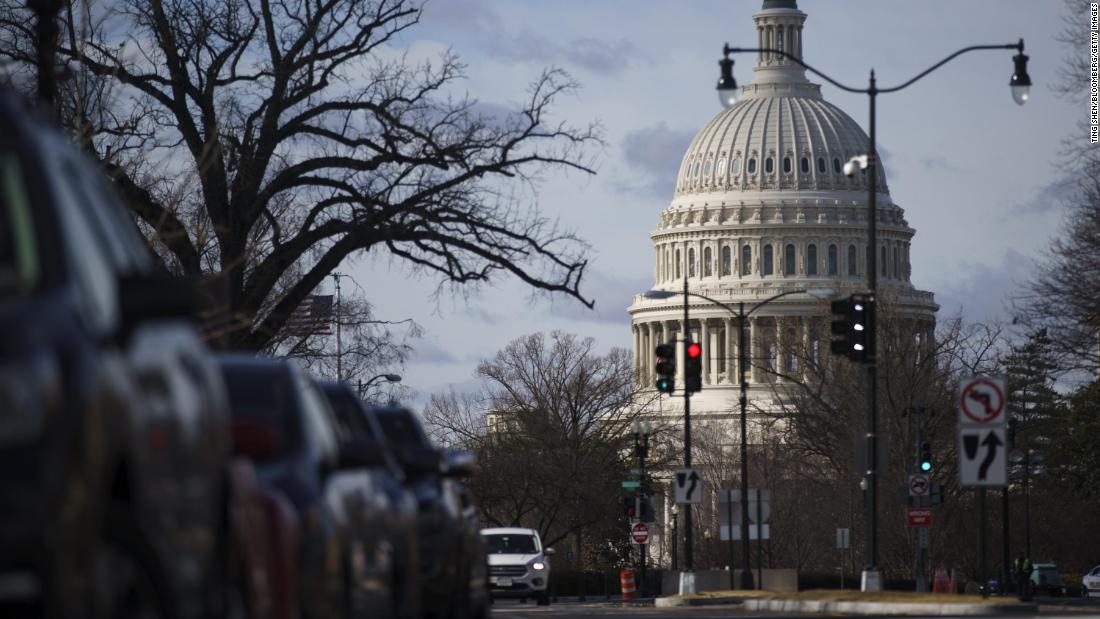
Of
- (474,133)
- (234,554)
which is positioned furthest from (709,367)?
(234,554)

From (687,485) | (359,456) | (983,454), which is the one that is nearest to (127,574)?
(359,456)

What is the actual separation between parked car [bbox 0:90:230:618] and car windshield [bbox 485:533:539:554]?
38.2 meters

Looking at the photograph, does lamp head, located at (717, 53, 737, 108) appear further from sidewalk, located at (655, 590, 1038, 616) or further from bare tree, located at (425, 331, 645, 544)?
bare tree, located at (425, 331, 645, 544)

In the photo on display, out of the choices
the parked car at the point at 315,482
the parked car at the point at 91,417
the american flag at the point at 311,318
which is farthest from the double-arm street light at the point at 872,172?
the parked car at the point at 91,417

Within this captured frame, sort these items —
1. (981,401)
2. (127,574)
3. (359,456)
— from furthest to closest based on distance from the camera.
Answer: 1. (981,401)
2. (359,456)
3. (127,574)

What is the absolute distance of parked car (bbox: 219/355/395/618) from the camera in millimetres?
9109

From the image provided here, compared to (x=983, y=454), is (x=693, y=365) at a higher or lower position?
higher

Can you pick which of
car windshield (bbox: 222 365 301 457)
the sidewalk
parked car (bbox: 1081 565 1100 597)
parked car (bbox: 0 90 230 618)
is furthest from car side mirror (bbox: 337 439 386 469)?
parked car (bbox: 1081 565 1100 597)

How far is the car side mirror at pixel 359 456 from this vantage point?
34.1 feet

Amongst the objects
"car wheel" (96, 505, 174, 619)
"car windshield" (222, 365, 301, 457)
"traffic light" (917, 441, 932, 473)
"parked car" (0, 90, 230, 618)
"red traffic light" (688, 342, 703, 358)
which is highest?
"red traffic light" (688, 342, 703, 358)

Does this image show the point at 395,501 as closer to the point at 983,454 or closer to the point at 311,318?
the point at 983,454

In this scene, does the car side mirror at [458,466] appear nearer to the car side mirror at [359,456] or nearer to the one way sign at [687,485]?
the car side mirror at [359,456]

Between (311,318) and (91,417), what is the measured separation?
136 ft

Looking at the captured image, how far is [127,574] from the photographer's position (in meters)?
5.39
